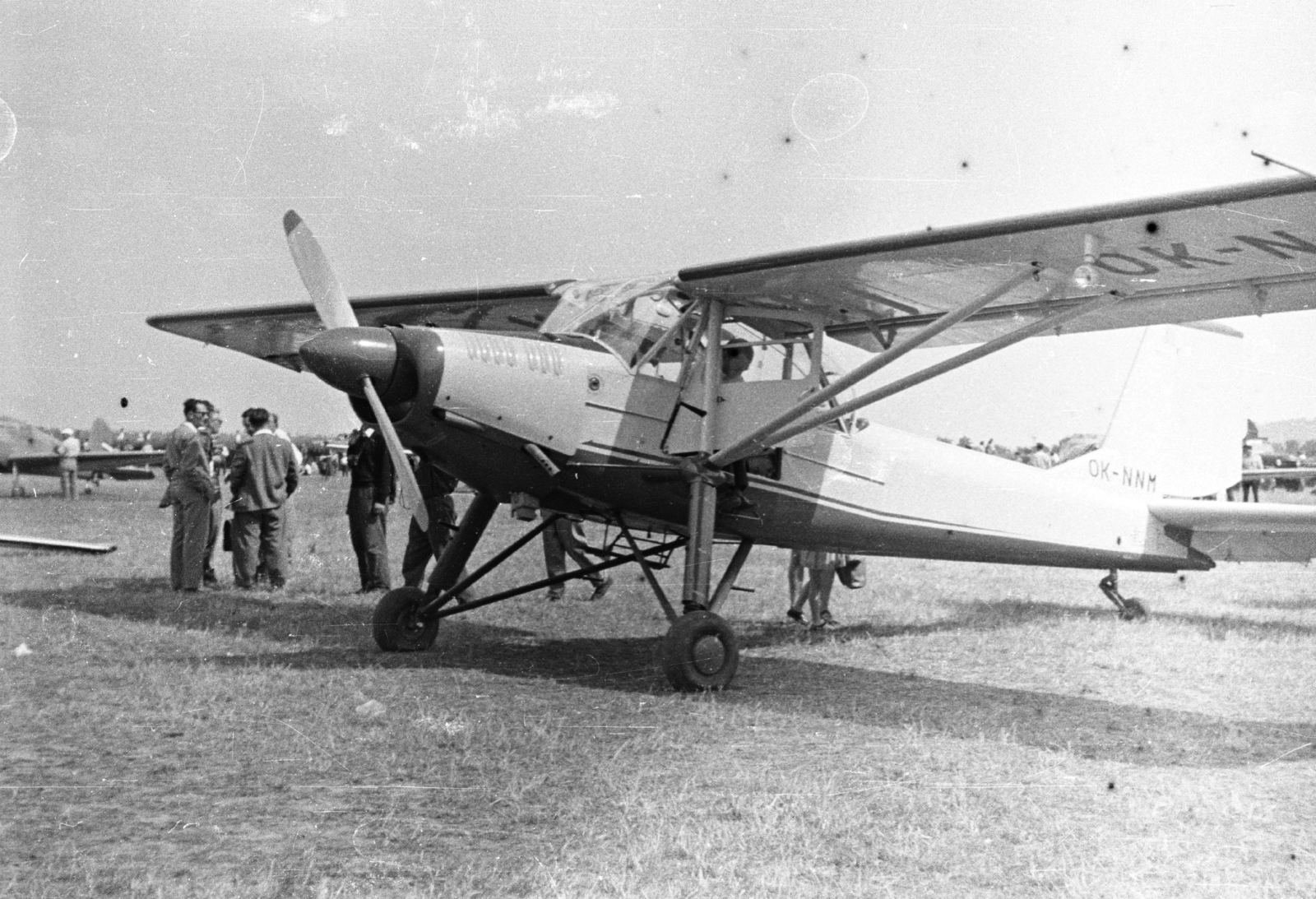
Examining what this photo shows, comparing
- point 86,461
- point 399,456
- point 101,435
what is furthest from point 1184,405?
point 101,435

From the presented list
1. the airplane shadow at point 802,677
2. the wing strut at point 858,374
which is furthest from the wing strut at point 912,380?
the airplane shadow at point 802,677

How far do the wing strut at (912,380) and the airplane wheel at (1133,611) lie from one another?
4488 millimetres

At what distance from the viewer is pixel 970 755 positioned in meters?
5.43

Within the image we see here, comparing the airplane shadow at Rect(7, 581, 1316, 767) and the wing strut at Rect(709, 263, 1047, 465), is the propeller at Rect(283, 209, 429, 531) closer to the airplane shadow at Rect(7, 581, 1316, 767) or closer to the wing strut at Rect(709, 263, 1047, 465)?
the airplane shadow at Rect(7, 581, 1316, 767)

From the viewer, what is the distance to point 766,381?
7672 millimetres

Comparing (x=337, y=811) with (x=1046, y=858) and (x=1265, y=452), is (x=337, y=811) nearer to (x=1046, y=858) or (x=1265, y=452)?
(x=1046, y=858)

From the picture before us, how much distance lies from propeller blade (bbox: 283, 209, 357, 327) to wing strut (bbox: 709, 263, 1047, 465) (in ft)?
8.42

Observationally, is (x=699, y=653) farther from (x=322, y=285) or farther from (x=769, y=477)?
(x=322, y=285)

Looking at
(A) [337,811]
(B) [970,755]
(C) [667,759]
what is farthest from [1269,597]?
(A) [337,811]

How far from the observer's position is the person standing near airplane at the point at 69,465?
27.0 metres

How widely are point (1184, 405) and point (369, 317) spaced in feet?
25.4

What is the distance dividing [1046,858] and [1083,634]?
20.4 ft

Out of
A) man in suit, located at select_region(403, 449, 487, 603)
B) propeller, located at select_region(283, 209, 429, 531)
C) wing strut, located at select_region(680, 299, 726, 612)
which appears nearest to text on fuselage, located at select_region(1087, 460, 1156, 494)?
wing strut, located at select_region(680, 299, 726, 612)

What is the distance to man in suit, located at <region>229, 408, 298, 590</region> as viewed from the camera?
39.2 feet
